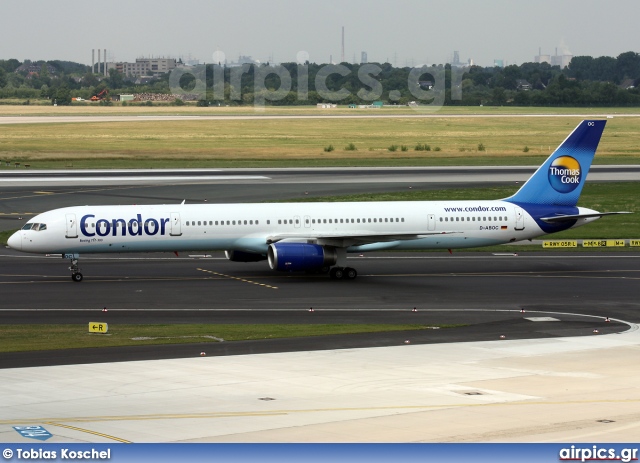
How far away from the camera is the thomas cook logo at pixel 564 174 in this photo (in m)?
59.6

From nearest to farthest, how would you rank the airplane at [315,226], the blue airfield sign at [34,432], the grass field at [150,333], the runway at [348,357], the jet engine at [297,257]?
the blue airfield sign at [34,432] → the runway at [348,357] → the grass field at [150,333] → the jet engine at [297,257] → the airplane at [315,226]

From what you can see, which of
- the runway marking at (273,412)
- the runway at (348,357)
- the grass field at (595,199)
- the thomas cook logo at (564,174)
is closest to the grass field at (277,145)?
the grass field at (595,199)

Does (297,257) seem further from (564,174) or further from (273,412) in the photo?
(273,412)

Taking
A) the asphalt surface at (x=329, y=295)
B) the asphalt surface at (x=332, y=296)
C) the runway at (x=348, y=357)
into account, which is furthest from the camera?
the asphalt surface at (x=329, y=295)

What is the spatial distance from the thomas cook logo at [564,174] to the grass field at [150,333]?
67.6ft

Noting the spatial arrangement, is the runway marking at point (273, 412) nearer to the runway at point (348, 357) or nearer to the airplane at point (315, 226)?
the runway at point (348, 357)

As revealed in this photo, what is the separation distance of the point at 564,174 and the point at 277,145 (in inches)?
3803

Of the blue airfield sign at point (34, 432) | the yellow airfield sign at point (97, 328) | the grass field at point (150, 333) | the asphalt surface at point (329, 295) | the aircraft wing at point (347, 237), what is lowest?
the asphalt surface at point (329, 295)

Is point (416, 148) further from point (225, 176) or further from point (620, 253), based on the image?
point (620, 253)

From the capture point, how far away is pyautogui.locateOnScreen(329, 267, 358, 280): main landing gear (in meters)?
55.6

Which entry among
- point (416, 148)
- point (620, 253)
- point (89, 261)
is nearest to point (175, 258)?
point (89, 261)

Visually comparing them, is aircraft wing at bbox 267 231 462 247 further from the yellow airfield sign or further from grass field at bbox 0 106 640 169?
grass field at bbox 0 106 640 169

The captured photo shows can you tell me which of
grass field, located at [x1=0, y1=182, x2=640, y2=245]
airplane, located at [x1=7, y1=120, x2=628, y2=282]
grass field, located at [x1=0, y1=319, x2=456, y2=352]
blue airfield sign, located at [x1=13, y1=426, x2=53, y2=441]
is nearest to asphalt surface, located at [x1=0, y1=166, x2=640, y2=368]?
grass field, located at [x1=0, y1=319, x2=456, y2=352]

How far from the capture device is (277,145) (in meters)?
154
